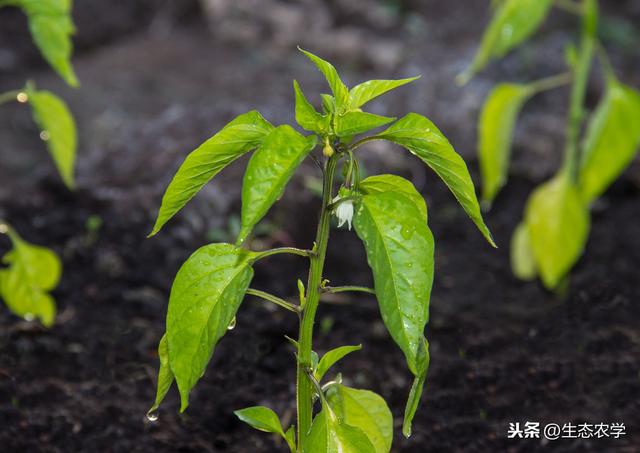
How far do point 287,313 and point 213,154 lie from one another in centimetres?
109

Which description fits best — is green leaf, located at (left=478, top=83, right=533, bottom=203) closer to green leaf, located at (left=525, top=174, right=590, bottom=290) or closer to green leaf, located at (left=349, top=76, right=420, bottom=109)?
green leaf, located at (left=525, top=174, right=590, bottom=290)

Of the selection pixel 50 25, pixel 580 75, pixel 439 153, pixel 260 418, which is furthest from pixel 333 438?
pixel 580 75

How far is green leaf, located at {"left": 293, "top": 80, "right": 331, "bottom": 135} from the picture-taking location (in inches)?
35.6

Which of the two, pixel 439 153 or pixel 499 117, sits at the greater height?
pixel 439 153

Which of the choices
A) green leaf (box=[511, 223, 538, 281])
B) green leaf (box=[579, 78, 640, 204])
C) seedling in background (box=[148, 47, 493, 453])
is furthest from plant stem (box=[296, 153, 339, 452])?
green leaf (box=[511, 223, 538, 281])

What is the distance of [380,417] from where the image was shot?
43.8 inches

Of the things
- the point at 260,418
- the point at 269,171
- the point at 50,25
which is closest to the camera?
the point at 269,171

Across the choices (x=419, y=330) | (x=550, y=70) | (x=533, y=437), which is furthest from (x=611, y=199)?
(x=419, y=330)

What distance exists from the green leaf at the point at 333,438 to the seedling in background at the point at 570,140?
1008 millimetres

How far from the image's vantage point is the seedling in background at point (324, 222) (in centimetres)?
84

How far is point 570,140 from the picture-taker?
188 cm

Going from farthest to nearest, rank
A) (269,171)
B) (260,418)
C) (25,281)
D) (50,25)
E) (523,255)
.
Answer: (523,255), (25,281), (50,25), (260,418), (269,171)

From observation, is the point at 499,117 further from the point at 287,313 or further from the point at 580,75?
the point at 287,313

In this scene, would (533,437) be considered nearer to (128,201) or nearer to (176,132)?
(128,201)
